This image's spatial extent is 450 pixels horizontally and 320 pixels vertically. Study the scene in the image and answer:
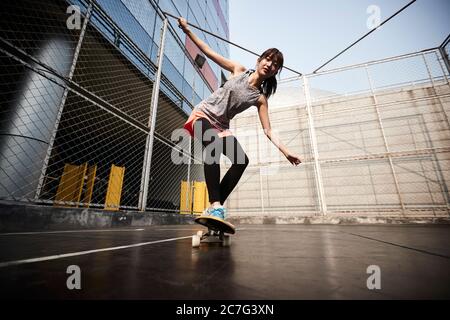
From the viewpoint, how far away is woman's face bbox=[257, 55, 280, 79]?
1.59m

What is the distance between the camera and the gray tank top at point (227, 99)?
1.61 meters

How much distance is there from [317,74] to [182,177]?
6.50 metres

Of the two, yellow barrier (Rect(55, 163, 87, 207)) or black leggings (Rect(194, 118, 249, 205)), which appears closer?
black leggings (Rect(194, 118, 249, 205))

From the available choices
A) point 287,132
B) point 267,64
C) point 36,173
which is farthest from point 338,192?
point 36,173

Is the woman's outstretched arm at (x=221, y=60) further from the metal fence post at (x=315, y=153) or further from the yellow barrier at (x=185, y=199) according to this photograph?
the metal fence post at (x=315, y=153)

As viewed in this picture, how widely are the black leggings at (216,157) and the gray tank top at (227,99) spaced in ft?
0.36

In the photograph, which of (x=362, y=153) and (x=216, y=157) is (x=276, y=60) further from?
(x=362, y=153)

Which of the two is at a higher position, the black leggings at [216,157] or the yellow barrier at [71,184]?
the yellow barrier at [71,184]

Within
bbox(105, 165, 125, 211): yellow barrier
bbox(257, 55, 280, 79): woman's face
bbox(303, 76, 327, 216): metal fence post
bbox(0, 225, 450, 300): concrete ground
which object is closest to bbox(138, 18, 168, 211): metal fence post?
bbox(105, 165, 125, 211): yellow barrier

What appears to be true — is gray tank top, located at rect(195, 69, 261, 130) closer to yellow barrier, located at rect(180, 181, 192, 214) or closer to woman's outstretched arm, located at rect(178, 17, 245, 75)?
woman's outstretched arm, located at rect(178, 17, 245, 75)

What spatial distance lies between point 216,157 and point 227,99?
0.46 meters

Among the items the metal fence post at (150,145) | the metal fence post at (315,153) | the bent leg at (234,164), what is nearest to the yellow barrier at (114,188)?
the metal fence post at (150,145)

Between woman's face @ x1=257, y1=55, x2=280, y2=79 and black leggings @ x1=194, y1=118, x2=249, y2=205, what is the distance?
0.54 meters

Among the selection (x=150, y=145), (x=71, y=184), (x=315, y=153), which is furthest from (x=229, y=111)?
(x=315, y=153)
